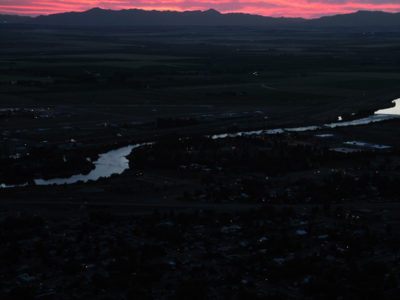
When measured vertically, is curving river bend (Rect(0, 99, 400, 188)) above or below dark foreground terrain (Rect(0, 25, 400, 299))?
below

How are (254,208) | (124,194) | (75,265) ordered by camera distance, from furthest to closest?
(124,194) < (254,208) < (75,265)

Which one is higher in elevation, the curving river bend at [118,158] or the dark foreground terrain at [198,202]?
the dark foreground terrain at [198,202]

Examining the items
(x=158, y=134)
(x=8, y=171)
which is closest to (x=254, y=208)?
(x=8, y=171)

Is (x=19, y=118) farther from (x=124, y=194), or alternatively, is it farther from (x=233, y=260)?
(x=233, y=260)

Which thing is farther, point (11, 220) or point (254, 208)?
point (254, 208)

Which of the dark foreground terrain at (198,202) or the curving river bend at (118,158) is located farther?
the curving river bend at (118,158)

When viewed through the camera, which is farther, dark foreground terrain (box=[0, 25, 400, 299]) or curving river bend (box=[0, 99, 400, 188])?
curving river bend (box=[0, 99, 400, 188])

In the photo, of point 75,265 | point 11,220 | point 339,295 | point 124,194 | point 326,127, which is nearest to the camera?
point 339,295

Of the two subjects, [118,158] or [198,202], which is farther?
[118,158]
